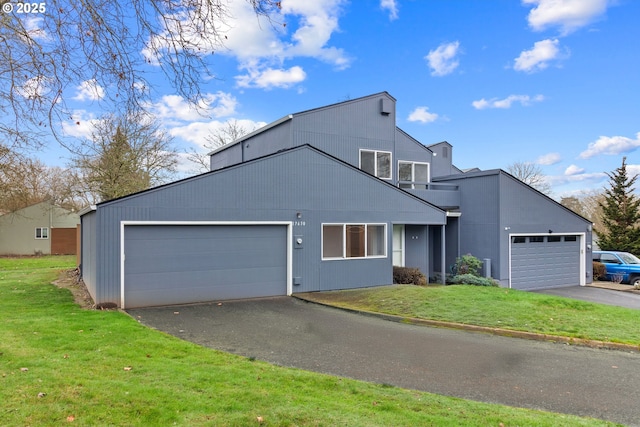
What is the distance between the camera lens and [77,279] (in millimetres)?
15797

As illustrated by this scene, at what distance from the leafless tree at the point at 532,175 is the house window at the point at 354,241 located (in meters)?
38.3

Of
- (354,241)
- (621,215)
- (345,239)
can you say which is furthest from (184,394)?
(621,215)

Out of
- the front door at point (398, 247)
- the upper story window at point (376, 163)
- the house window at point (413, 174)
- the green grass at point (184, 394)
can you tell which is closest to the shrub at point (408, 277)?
the front door at point (398, 247)

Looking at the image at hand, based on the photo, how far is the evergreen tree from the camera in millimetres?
26156

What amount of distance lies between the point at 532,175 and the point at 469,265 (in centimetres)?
3518

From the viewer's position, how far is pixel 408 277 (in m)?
15.1

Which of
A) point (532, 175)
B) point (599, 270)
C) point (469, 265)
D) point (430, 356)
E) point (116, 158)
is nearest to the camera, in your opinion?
point (430, 356)

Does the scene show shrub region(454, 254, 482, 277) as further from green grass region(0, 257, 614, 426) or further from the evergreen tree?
the evergreen tree

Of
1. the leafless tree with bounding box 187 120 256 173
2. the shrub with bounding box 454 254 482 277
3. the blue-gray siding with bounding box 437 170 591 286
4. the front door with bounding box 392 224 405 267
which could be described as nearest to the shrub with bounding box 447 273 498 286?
the shrub with bounding box 454 254 482 277

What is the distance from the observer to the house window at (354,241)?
13.2 metres

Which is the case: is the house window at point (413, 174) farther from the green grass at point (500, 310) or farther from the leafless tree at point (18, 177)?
the leafless tree at point (18, 177)

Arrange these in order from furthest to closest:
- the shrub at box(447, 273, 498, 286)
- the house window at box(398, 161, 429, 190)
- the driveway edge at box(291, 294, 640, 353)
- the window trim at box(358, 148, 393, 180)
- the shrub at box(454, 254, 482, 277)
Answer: the house window at box(398, 161, 429, 190) → the window trim at box(358, 148, 393, 180) → the shrub at box(454, 254, 482, 277) → the shrub at box(447, 273, 498, 286) → the driveway edge at box(291, 294, 640, 353)

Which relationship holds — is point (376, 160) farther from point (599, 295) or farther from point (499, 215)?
point (599, 295)

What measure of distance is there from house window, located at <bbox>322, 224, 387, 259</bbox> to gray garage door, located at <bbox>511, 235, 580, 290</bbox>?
7.02 metres
